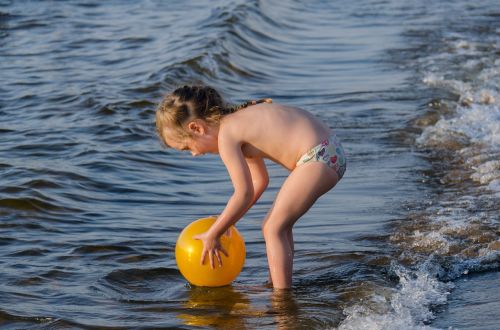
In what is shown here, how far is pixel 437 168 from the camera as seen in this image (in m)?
8.17

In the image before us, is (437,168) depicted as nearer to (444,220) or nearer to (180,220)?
(444,220)

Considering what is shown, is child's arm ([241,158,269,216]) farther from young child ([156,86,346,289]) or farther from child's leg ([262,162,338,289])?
child's leg ([262,162,338,289])

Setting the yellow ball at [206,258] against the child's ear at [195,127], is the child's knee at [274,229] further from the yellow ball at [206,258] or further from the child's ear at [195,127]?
the child's ear at [195,127]

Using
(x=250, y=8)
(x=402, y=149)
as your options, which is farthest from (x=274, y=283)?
(x=250, y=8)

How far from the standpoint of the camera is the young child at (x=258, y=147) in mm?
5176

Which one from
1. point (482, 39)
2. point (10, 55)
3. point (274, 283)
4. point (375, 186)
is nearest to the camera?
point (274, 283)

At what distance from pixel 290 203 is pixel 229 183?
2654 millimetres

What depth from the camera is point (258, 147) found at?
209 inches

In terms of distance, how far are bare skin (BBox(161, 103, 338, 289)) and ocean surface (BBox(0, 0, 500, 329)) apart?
0.29 meters

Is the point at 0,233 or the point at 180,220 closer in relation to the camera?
the point at 0,233

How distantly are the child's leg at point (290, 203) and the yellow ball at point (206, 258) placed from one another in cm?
18

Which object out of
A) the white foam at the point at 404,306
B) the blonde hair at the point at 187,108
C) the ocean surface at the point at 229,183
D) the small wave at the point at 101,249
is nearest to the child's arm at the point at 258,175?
the blonde hair at the point at 187,108

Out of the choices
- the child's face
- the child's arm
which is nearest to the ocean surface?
the child's arm

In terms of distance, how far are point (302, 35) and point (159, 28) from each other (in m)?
2.12
